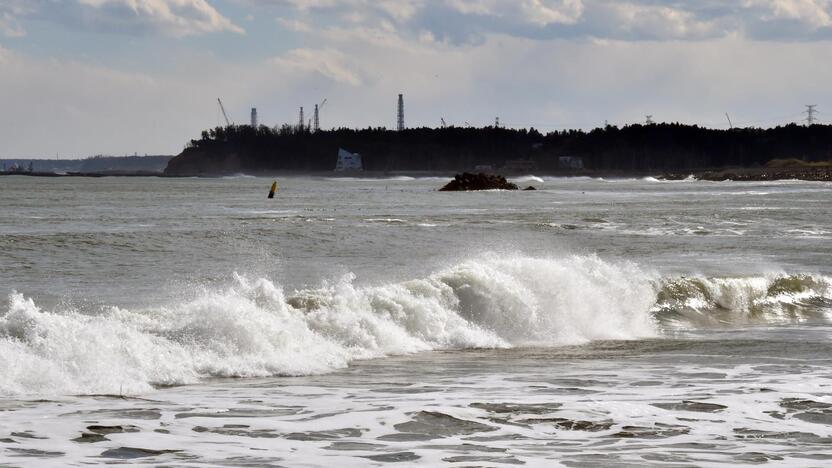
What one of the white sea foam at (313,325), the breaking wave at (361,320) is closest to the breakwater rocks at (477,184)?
the breaking wave at (361,320)

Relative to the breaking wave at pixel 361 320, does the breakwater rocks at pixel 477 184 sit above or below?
above

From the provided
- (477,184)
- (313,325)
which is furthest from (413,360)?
(477,184)

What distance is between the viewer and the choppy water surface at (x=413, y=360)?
11938 mm

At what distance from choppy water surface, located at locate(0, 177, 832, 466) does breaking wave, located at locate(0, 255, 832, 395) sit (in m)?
0.04

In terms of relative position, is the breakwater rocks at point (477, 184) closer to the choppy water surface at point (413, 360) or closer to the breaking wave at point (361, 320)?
the choppy water surface at point (413, 360)

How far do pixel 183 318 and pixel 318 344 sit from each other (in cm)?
207

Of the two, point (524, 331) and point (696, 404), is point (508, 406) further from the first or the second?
point (524, 331)

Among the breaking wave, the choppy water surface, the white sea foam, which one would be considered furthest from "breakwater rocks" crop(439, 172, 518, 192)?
the white sea foam

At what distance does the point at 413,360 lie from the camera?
1886 cm

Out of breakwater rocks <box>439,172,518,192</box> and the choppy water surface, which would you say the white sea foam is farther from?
breakwater rocks <box>439,172,518,192</box>

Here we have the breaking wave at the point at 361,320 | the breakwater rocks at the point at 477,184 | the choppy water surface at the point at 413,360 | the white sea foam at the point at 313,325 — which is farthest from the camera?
the breakwater rocks at the point at 477,184

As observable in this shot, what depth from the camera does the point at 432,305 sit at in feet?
72.7

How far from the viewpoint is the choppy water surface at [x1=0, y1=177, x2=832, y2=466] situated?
11938mm

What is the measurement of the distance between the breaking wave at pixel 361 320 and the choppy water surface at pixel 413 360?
4 centimetres
